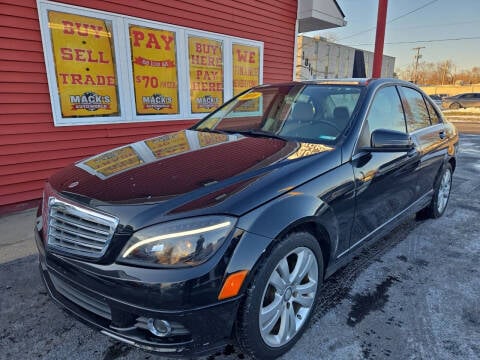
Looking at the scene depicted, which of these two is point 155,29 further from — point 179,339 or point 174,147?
point 179,339

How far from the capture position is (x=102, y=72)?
15.7 ft

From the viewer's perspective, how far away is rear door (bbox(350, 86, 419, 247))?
236 centimetres

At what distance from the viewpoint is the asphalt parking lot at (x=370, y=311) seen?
1.97m

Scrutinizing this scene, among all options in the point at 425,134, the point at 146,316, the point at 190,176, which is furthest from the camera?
the point at 425,134

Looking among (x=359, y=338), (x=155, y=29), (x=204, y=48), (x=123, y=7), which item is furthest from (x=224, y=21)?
(x=359, y=338)

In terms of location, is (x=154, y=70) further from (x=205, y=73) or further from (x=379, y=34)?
(x=379, y=34)

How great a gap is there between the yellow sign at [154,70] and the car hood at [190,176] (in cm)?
309

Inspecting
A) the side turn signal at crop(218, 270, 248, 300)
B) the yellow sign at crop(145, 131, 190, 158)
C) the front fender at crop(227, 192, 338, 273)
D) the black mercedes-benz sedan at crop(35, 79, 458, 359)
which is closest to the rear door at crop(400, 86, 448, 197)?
the black mercedes-benz sedan at crop(35, 79, 458, 359)

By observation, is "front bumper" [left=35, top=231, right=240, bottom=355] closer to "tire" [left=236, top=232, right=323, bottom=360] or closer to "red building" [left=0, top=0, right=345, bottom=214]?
"tire" [left=236, top=232, right=323, bottom=360]

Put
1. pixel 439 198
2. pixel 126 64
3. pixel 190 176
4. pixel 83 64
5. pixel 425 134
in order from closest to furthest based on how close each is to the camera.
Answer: pixel 190 176
pixel 425 134
pixel 439 198
pixel 83 64
pixel 126 64

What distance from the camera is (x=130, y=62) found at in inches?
198

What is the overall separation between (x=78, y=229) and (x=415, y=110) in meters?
3.24

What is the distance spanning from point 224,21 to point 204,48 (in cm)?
75

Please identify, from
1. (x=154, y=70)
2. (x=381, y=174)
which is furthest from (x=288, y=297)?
(x=154, y=70)
